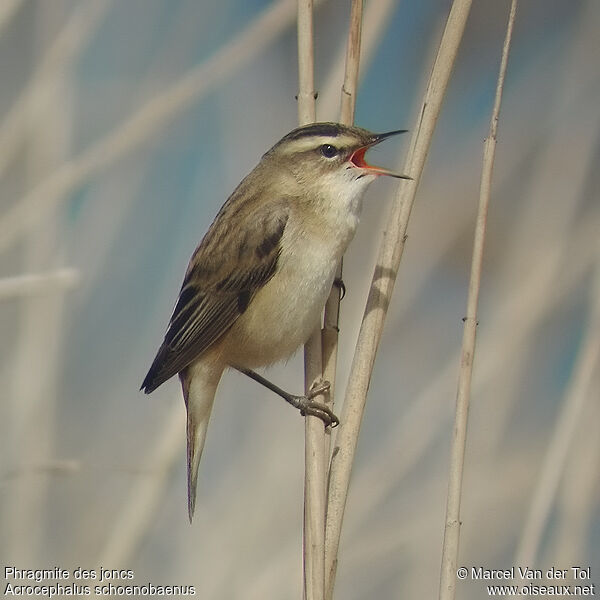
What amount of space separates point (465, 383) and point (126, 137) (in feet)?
5.16

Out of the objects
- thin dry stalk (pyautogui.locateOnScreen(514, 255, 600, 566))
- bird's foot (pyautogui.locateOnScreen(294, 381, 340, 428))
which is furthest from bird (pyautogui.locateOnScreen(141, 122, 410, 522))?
thin dry stalk (pyautogui.locateOnScreen(514, 255, 600, 566))

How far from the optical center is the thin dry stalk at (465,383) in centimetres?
241

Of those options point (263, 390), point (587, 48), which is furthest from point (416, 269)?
point (587, 48)

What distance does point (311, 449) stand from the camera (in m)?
2.43

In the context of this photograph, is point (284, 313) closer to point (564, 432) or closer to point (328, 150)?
point (328, 150)

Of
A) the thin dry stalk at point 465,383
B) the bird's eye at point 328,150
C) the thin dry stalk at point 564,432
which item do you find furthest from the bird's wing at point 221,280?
the thin dry stalk at point 564,432

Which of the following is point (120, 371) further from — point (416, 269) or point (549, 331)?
point (549, 331)

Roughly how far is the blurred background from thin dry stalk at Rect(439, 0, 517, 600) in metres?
0.90

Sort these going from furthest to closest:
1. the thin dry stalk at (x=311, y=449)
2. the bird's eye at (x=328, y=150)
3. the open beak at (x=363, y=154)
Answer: the bird's eye at (x=328, y=150)
the open beak at (x=363, y=154)
the thin dry stalk at (x=311, y=449)

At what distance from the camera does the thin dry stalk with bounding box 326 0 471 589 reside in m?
2.37

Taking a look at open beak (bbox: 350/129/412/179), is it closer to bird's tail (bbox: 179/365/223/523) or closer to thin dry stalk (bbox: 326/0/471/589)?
thin dry stalk (bbox: 326/0/471/589)

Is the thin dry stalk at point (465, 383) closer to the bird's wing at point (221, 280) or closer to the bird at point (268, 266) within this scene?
the bird at point (268, 266)

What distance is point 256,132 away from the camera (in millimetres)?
4148

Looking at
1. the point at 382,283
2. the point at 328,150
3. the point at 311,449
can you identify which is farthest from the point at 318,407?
the point at 328,150
